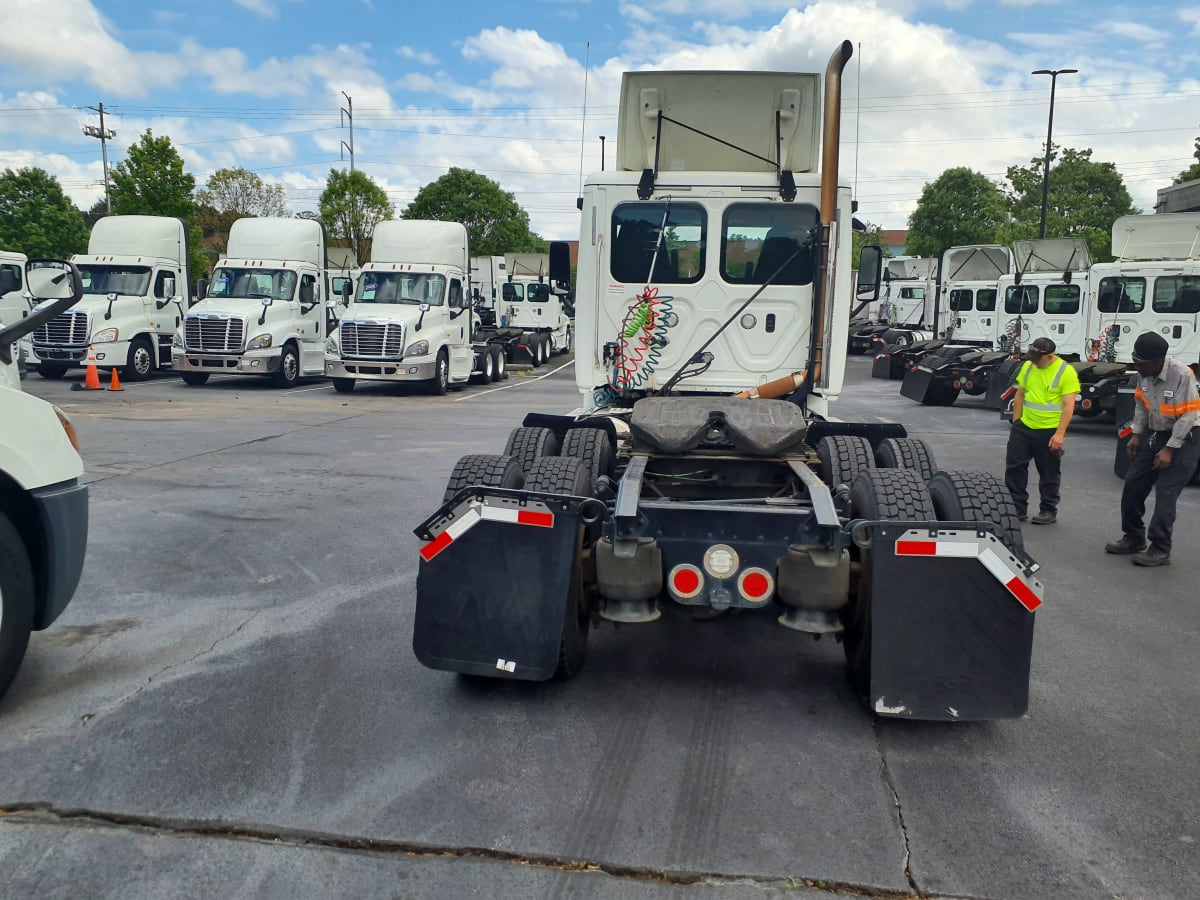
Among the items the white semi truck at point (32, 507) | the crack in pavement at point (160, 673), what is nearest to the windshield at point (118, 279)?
the crack in pavement at point (160, 673)

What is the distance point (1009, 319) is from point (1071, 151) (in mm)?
23639

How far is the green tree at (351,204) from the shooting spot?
4309 centimetres

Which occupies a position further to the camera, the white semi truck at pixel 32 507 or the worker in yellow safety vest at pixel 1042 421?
the worker in yellow safety vest at pixel 1042 421

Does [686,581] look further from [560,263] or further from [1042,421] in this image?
[1042,421]

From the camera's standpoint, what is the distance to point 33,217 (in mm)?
43438

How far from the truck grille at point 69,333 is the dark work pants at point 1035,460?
18.3 metres

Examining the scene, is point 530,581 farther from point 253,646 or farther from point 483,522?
point 253,646

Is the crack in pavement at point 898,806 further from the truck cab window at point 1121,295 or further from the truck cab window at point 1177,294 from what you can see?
the truck cab window at point 1121,295

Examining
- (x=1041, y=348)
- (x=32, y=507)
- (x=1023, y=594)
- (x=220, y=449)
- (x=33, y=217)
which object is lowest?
(x=220, y=449)

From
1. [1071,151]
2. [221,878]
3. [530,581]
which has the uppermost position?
[1071,151]

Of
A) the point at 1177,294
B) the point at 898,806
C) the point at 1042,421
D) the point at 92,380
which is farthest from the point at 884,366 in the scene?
the point at 898,806

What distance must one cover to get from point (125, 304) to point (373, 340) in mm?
5806

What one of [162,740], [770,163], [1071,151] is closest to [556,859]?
[162,740]

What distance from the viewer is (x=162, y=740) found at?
396 centimetres
